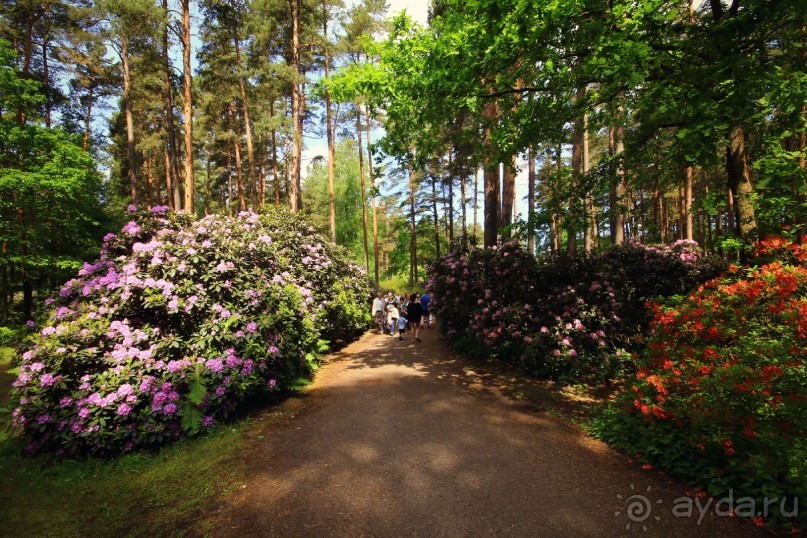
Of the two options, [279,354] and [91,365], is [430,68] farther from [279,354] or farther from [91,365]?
[91,365]

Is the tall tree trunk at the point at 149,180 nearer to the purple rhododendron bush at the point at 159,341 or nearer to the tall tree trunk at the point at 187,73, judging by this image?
the tall tree trunk at the point at 187,73

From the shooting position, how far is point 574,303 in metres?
7.28

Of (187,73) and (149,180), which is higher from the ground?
(187,73)

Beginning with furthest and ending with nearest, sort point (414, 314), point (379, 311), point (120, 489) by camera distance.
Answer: point (379, 311), point (414, 314), point (120, 489)

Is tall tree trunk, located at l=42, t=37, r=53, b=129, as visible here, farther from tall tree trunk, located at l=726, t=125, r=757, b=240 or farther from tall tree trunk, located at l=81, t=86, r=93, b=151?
tall tree trunk, located at l=726, t=125, r=757, b=240

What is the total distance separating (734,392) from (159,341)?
23.0 ft

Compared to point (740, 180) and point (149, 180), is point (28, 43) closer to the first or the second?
point (149, 180)

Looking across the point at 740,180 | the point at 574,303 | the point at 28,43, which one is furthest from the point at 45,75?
the point at 740,180

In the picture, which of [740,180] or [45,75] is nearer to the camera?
[740,180]

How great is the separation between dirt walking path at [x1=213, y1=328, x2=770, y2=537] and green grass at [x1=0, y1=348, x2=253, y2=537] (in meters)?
0.35

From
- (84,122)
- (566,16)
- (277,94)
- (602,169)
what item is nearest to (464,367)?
(602,169)

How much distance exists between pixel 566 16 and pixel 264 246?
6.15 meters

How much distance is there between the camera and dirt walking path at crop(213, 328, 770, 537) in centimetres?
298

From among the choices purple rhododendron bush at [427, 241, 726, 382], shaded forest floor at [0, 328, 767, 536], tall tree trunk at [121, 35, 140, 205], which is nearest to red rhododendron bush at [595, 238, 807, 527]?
shaded forest floor at [0, 328, 767, 536]
